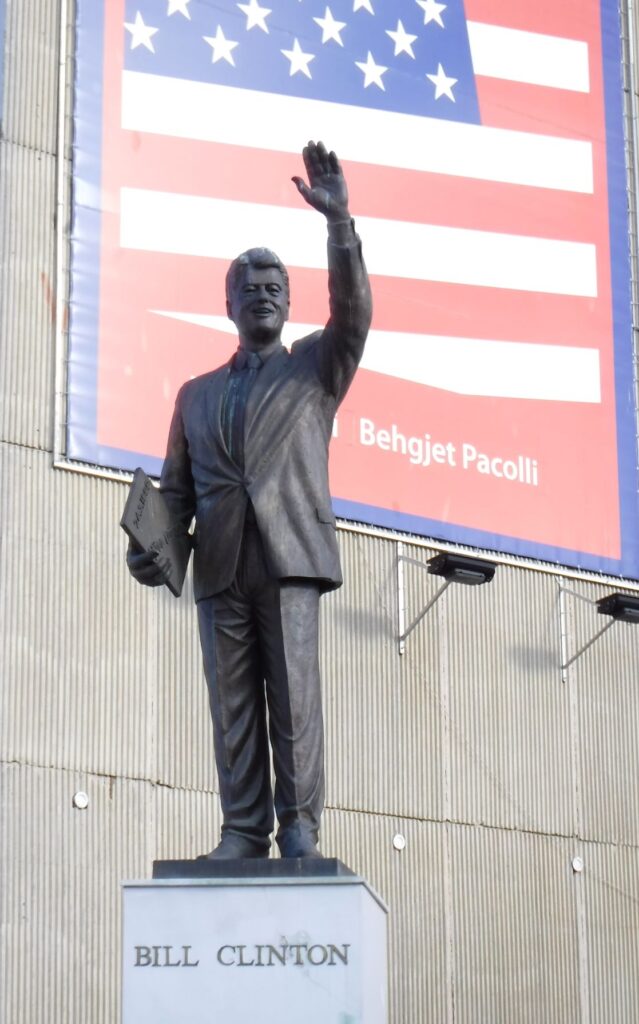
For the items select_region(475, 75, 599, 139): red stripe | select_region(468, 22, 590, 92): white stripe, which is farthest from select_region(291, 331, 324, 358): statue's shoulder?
select_region(468, 22, 590, 92): white stripe

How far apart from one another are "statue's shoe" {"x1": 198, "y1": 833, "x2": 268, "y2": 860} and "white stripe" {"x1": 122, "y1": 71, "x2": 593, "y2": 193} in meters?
12.2

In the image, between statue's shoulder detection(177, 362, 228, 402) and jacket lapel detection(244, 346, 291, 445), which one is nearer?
jacket lapel detection(244, 346, 291, 445)

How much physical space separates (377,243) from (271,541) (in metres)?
12.4

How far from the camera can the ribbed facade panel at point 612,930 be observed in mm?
20203

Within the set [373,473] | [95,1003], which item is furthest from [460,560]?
[95,1003]

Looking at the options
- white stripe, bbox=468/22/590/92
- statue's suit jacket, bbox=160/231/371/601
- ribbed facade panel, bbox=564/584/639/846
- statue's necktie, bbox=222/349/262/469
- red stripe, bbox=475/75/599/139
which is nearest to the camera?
statue's suit jacket, bbox=160/231/371/601

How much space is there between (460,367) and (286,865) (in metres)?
13.2

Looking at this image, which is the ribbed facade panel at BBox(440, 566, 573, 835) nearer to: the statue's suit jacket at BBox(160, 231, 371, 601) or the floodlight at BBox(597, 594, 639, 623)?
the floodlight at BBox(597, 594, 639, 623)

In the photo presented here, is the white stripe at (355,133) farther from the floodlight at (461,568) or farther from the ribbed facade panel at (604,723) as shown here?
the ribbed facade panel at (604,723)

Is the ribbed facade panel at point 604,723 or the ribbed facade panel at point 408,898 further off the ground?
the ribbed facade panel at point 604,723

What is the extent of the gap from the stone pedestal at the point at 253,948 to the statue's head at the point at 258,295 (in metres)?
2.14

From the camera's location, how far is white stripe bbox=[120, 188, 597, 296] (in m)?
19.1

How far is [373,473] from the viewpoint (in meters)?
19.6

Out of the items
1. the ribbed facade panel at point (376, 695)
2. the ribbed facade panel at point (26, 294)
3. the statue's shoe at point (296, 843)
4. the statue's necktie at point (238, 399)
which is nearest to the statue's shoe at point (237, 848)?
the statue's shoe at point (296, 843)
